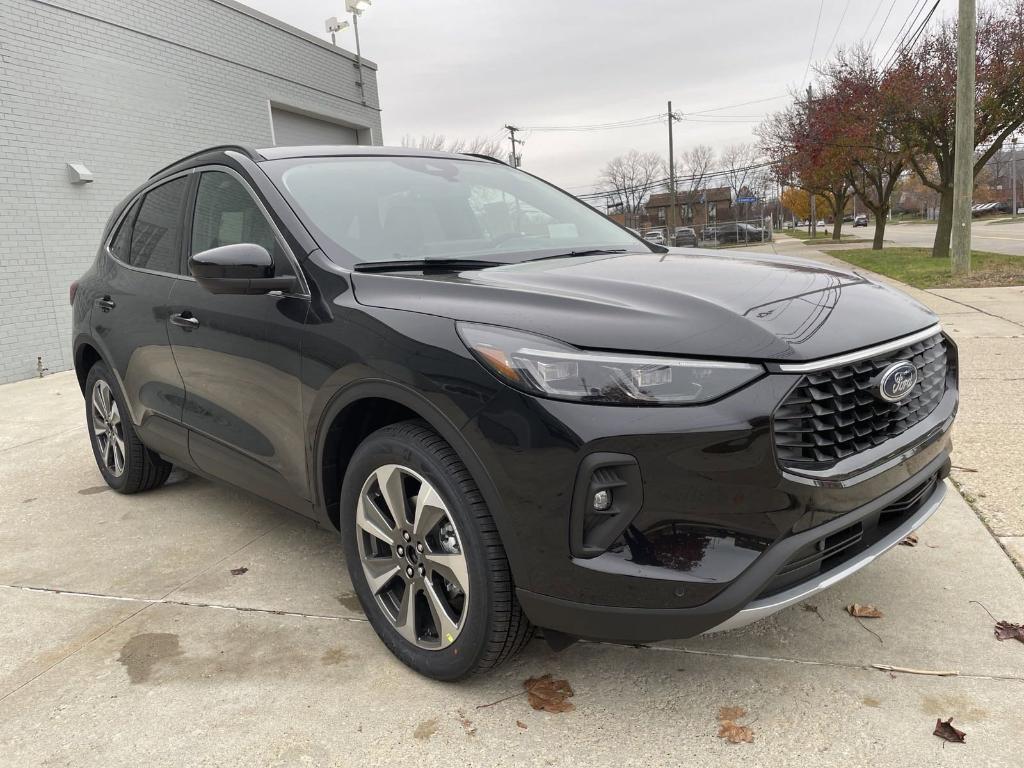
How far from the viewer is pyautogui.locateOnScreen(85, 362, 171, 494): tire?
4.19 meters

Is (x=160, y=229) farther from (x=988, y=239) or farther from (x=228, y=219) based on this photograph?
(x=988, y=239)

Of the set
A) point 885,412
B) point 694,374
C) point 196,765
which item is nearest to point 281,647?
point 196,765

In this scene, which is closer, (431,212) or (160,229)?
(431,212)

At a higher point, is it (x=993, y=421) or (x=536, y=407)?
(x=536, y=407)

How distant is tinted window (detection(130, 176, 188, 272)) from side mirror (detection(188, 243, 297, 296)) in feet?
3.16

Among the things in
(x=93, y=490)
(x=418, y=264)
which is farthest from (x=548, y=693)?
(x=93, y=490)

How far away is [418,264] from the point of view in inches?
108

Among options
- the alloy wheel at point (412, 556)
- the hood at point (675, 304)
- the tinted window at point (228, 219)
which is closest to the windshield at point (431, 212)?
the tinted window at point (228, 219)

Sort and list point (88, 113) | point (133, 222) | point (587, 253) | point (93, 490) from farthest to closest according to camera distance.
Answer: point (88, 113) → point (93, 490) → point (133, 222) → point (587, 253)

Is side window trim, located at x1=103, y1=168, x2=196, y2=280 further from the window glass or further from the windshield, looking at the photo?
the windshield

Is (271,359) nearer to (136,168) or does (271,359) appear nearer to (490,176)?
(490,176)

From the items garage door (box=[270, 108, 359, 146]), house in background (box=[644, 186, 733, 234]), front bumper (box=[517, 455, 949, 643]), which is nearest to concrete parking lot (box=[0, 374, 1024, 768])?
front bumper (box=[517, 455, 949, 643])

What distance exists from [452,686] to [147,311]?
2.35 m

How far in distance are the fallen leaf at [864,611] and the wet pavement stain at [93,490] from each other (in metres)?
4.04
